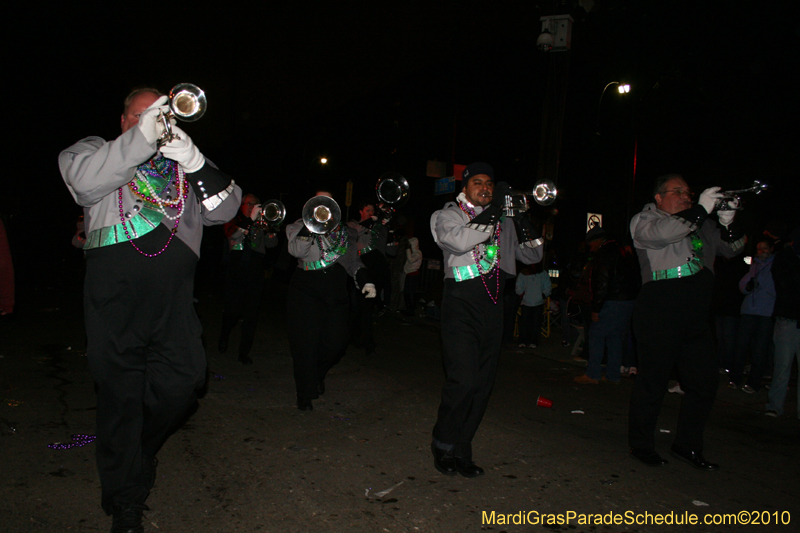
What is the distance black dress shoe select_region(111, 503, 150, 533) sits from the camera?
2.91 meters

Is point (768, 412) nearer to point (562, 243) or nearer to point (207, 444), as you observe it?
point (207, 444)

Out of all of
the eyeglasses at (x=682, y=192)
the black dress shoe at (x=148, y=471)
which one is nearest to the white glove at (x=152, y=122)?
the black dress shoe at (x=148, y=471)

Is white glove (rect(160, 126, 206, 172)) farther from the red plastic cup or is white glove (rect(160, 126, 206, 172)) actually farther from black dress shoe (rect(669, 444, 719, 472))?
the red plastic cup

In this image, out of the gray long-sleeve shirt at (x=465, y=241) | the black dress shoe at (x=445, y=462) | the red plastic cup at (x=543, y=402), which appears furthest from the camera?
the red plastic cup at (x=543, y=402)

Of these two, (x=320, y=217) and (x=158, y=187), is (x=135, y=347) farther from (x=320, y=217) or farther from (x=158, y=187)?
(x=320, y=217)

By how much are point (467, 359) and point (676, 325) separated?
1668 mm

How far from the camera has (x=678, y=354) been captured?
4.41m

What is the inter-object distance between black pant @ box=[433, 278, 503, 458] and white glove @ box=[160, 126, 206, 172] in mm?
1952

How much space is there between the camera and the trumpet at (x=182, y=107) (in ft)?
9.00

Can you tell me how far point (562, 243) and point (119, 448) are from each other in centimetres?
2334

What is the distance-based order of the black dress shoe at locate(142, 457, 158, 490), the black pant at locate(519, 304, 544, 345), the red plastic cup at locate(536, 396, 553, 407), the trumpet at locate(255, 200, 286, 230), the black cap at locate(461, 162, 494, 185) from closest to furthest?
the black dress shoe at locate(142, 457, 158, 490) → the black cap at locate(461, 162, 494, 185) → the red plastic cup at locate(536, 396, 553, 407) → the trumpet at locate(255, 200, 286, 230) → the black pant at locate(519, 304, 544, 345)

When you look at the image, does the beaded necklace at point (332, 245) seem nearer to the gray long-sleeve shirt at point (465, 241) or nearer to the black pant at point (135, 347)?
the gray long-sleeve shirt at point (465, 241)

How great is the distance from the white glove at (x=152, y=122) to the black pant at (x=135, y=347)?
55cm

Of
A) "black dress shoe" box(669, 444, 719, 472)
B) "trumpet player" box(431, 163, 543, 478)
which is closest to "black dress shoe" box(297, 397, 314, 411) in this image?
"trumpet player" box(431, 163, 543, 478)
